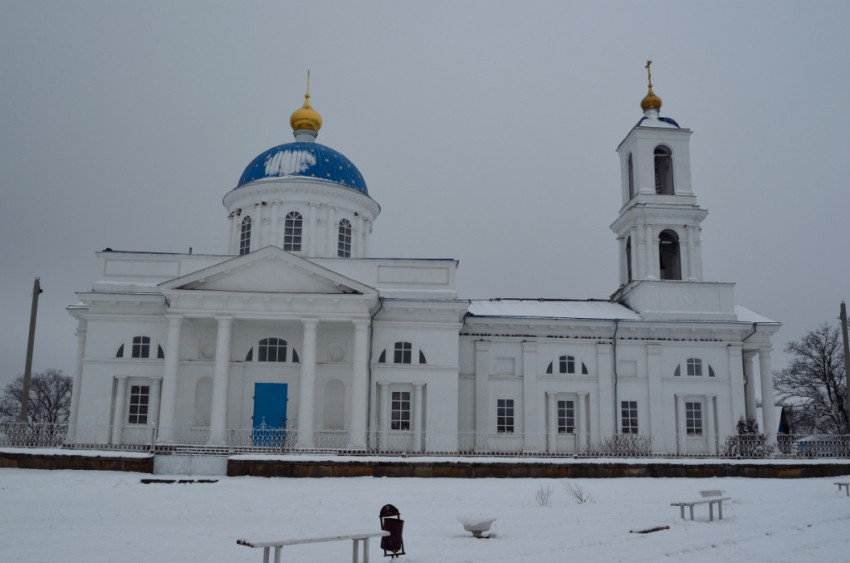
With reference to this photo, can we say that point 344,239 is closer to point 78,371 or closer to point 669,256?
point 78,371

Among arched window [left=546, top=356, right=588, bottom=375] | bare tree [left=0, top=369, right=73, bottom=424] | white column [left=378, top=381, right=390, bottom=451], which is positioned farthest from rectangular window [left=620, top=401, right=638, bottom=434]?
bare tree [left=0, top=369, right=73, bottom=424]

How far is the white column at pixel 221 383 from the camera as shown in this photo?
2411cm

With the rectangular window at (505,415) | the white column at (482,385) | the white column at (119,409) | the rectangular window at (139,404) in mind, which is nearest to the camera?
the white column at (119,409)

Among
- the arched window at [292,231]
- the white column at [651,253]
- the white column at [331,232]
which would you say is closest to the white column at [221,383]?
the arched window at [292,231]

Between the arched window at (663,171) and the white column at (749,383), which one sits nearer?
the white column at (749,383)

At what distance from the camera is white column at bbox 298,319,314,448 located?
80.1ft

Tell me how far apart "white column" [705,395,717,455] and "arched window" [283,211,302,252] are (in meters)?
16.6

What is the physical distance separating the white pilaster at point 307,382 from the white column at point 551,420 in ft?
29.2

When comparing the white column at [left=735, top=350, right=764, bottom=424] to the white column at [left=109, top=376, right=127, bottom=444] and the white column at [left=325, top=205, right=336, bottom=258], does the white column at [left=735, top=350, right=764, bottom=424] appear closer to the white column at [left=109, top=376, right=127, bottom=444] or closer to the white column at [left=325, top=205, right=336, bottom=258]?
the white column at [left=325, top=205, right=336, bottom=258]

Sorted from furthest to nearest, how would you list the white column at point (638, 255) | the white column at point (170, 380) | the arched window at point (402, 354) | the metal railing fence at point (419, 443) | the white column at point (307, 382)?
the white column at point (638, 255), the arched window at point (402, 354), the white column at point (307, 382), the white column at point (170, 380), the metal railing fence at point (419, 443)

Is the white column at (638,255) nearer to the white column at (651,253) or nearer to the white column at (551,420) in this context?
the white column at (651,253)

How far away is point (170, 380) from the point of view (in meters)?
24.4

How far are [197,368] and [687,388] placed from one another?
17762mm

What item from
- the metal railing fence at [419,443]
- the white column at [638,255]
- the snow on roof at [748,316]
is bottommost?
the metal railing fence at [419,443]
